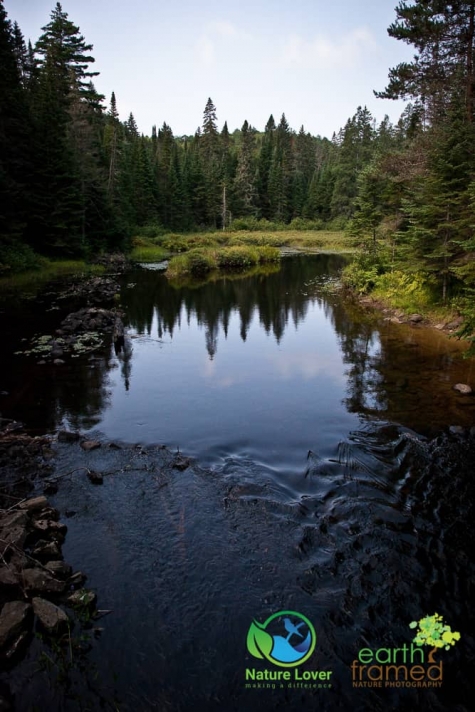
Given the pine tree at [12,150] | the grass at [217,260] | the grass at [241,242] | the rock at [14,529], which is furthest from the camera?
the grass at [241,242]

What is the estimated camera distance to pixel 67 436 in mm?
10984

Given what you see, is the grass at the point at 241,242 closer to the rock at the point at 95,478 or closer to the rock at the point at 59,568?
the rock at the point at 95,478

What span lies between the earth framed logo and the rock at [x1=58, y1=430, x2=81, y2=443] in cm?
669

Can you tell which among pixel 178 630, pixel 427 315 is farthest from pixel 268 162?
pixel 178 630

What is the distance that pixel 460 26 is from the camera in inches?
821

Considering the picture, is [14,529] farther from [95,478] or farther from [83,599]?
[95,478]

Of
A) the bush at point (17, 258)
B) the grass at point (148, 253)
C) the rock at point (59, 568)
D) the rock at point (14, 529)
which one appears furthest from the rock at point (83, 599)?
the grass at point (148, 253)

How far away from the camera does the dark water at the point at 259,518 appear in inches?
215

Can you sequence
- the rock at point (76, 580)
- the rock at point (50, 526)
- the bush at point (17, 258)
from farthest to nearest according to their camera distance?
the bush at point (17, 258), the rock at point (50, 526), the rock at point (76, 580)

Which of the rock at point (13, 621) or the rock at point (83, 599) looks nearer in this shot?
the rock at point (13, 621)

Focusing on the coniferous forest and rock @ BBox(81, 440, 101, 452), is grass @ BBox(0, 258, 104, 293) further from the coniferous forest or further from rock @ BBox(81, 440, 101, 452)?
rock @ BBox(81, 440, 101, 452)

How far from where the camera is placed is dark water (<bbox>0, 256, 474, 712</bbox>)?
545 cm

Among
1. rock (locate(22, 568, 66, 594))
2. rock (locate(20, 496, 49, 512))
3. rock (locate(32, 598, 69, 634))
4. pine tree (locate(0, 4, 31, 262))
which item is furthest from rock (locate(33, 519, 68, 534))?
pine tree (locate(0, 4, 31, 262))

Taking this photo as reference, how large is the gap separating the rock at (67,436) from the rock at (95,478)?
1.91m
